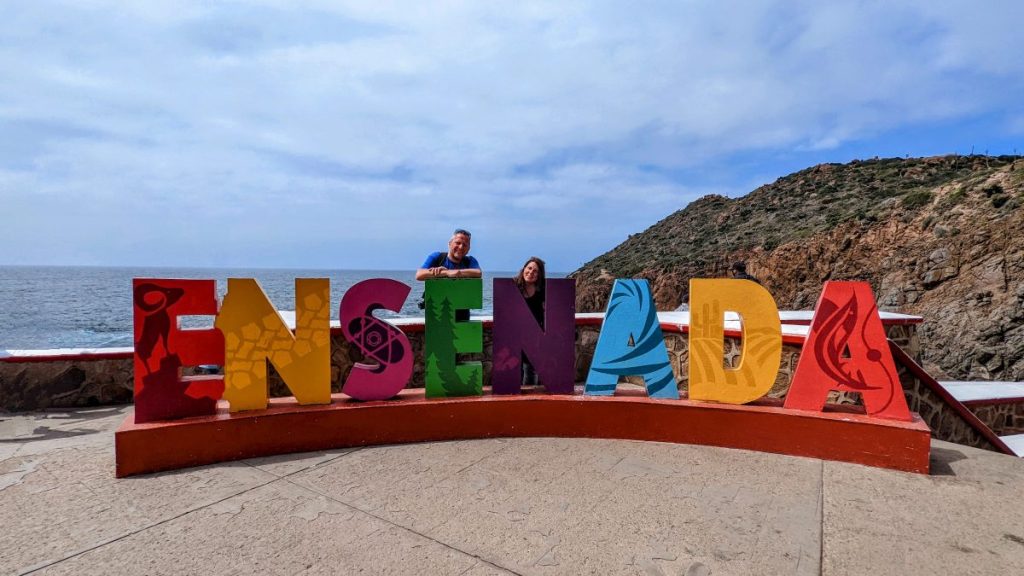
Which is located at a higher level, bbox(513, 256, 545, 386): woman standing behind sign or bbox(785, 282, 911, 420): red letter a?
bbox(513, 256, 545, 386): woman standing behind sign

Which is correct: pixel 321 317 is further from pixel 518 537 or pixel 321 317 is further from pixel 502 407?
pixel 518 537

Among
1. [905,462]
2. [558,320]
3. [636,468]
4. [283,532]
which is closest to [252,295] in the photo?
[283,532]

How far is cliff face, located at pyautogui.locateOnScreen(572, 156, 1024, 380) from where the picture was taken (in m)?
19.8

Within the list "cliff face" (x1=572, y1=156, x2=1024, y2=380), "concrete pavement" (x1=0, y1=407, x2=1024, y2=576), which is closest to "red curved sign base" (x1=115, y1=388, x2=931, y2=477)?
"concrete pavement" (x1=0, y1=407, x2=1024, y2=576)

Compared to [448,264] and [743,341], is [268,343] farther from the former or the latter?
[743,341]

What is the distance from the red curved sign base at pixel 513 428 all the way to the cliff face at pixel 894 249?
1866cm

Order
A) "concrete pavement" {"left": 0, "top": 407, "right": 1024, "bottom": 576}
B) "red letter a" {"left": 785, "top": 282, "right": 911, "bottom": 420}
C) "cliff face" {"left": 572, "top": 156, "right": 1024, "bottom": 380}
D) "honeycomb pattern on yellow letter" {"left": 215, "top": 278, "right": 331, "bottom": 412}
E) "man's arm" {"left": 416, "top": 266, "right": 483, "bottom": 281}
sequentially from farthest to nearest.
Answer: "cliff face" {"left": 572, "top": 156, "right": 1024, "bottom": 380}
"man's arm" {"left": 416, "top": 266, "right": 483, "bottom": 281}
"red letter a" {"left": 785, "top": 282, "right": 911, "bottom": 420}
"honeycomb pattern on yellow letter" {"left": 215, "top": 278, "right": 331, "bottom": 412}
"concrete pavement" {"left": 0, "top": 407, "right": 1024, "bottom": 576}

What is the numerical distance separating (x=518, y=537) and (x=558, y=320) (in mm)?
2336

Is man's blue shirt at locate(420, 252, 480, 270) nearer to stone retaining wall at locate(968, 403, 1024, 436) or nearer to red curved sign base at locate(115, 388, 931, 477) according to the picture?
red curved sign base at locate(115, 388, 931, 477)

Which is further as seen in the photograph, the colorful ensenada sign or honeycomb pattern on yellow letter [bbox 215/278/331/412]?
honeycomb pattern on yellow letter [bbox 215/278/331/412]

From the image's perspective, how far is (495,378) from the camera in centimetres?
493

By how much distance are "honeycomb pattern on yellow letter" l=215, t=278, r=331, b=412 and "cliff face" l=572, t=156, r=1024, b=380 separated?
21963 millimetres

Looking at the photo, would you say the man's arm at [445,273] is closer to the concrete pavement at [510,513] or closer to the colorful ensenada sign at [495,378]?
the colorful ensenada sign at [495,378]

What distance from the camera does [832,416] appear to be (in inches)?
172
